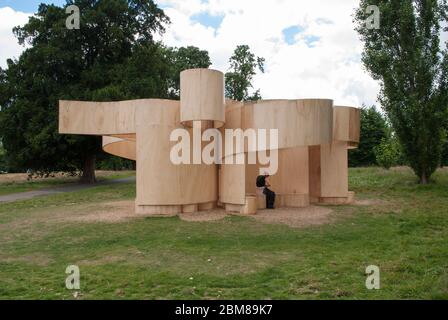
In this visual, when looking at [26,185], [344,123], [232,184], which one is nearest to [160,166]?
[232,184]

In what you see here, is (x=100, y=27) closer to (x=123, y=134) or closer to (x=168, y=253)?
(x=123, y=134)

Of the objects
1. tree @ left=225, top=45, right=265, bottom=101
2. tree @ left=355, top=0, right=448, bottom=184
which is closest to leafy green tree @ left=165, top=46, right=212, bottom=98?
tree @ left=225, top=45, right=265, bottom=101

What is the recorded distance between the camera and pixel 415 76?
20344 millimetres

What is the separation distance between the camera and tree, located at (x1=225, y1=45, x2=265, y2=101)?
4175cm

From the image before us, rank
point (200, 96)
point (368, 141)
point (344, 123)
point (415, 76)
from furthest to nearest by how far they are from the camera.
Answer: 1. point (368, 141)
2. point (415, 76)
3. point (344, 123)
4. point (200, 96)

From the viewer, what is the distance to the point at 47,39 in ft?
85.0

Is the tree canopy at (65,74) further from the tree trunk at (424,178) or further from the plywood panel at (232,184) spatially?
the tree trunk at (424,178)

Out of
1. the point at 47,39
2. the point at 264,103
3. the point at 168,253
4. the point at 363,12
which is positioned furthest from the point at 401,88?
the point at 47,39

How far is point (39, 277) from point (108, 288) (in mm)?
1402

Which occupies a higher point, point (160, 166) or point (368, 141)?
point (368, 141)

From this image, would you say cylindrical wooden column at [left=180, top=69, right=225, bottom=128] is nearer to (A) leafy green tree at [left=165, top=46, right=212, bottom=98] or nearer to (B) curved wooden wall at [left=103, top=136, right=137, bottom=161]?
(B) curved wooden wall at [left=103, top=136, right=137, bottom=161]

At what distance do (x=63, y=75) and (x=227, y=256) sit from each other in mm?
22183

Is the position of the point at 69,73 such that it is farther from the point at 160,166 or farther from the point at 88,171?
the point at 160,166

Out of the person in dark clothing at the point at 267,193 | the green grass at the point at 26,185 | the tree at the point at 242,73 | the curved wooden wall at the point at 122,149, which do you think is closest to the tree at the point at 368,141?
the tree at the point at 242,73
